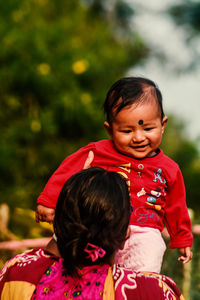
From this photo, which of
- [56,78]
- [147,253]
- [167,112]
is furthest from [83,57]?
[147,253]

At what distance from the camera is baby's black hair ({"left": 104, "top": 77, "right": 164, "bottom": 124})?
2369mm

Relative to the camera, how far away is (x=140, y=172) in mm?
2414

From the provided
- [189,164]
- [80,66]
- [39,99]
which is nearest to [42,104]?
[39,99]

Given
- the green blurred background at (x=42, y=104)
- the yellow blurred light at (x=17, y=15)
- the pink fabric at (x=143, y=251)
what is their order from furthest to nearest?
the yellow blurred light at (x=17, y=15) → the green blurred background at (x=42, y=104) → the pink fabric at (x=143, y=251)

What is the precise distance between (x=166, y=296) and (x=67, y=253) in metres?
0.43

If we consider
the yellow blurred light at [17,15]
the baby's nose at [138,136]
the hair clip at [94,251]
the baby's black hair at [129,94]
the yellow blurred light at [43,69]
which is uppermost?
the yellow blurred light at [17,15]

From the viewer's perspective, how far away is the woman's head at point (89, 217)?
5.82 ft

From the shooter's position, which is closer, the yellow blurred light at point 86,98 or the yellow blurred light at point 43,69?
the yellow blurred light at point 43,69

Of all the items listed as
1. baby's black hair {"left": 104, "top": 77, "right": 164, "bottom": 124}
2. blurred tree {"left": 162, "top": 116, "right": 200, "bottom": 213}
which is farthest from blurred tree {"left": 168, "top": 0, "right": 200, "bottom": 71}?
baby's black hair {"left": 104, "top": 77, "right": 164, "bottom": 124}

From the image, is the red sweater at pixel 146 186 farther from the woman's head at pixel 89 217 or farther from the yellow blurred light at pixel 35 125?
the yellow blurred light at pixel 35 125

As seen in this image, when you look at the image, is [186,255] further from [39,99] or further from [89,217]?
[39,99]

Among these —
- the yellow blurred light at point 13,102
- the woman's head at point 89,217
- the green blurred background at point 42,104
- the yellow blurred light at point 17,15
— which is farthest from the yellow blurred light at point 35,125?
the woman's head at point 89,217

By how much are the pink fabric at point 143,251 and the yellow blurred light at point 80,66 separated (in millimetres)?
4540

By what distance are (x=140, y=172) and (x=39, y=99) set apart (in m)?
4.26
